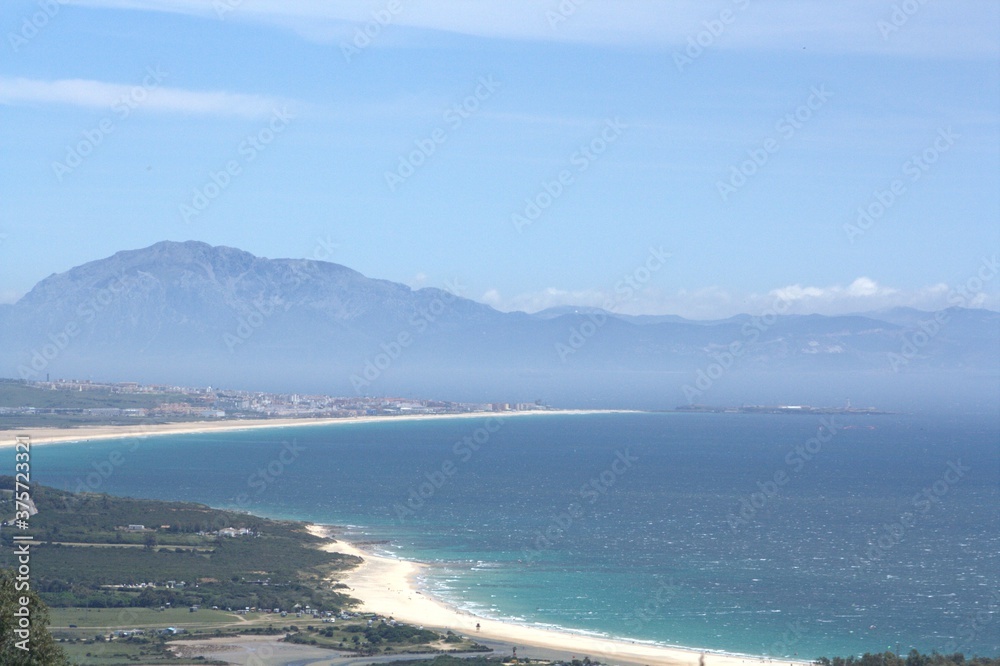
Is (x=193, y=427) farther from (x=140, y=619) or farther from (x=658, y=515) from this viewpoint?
(x=140, y=619)

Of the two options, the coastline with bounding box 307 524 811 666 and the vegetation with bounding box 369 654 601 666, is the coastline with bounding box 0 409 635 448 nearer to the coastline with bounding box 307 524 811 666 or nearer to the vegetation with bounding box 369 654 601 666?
the coastline with bounding box 307 524 811 666

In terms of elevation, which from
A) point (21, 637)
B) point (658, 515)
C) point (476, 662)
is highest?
point (658, 515)

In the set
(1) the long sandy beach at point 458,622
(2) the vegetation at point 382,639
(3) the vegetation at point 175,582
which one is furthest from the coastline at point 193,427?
(2) the vegetation at point 382,639

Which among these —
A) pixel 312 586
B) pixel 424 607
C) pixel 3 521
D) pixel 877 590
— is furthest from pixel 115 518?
pixel 877 590

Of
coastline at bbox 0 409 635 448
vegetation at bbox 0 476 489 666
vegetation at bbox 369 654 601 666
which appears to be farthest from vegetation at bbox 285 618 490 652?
coastline at bbox 0 409 635 448

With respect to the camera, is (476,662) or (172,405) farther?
(172,405)

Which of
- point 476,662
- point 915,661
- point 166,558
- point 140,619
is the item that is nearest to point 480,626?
point 476,662
